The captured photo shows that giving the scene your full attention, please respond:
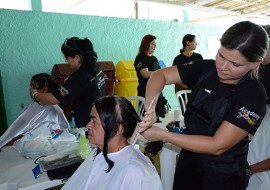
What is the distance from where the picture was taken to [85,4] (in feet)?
13.3

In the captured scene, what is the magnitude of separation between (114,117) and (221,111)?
0.50m

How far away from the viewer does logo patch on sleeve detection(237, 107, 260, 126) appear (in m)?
0.95

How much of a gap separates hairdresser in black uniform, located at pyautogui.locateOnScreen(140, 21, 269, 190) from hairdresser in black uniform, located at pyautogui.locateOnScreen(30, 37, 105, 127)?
681 millimetres

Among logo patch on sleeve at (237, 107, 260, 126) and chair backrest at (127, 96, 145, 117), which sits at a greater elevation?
logo patch on sleeve at (237, 107, 260, 126)

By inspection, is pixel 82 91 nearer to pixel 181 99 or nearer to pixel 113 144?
pixel 113 144

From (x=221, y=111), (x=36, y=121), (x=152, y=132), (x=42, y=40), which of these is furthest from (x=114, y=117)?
(x=42, y=40)

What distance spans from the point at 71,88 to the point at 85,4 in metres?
2.80

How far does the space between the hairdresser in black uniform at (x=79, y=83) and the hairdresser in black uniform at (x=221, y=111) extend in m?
0.68

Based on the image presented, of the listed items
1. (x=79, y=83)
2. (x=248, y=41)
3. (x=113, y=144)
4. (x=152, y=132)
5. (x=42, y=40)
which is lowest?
(x=113, y=144)

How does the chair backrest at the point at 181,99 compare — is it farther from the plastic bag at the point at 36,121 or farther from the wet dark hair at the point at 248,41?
the wet dark hair at the point at 248,41

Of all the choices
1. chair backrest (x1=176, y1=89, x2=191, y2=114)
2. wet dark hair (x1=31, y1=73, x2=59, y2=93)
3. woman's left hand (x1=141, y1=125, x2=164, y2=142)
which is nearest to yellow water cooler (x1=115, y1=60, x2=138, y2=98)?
chair backrest (x1=176, y1=89, x2=191, y2=114)

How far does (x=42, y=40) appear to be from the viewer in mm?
3396

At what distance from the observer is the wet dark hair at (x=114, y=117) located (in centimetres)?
116

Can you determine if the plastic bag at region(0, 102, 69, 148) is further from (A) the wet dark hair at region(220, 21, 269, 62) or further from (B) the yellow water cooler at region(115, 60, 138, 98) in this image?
(B) the yellow water cooler at region(115, 60, 138, 98)
